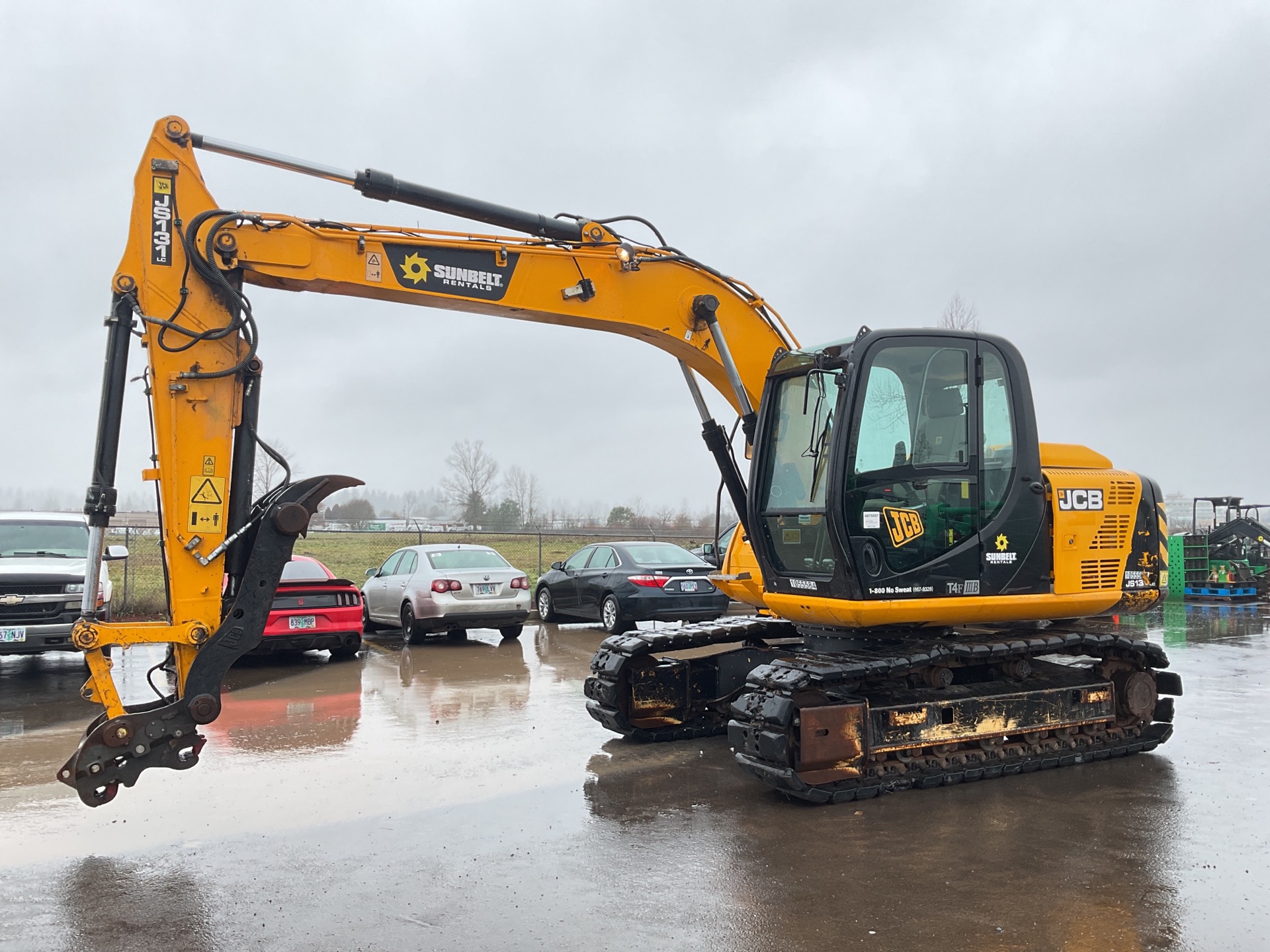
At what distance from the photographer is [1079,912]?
4676mm

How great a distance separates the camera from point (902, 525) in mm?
6734

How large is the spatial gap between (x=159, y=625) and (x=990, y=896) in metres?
4.65

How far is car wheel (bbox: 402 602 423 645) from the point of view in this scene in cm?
1457

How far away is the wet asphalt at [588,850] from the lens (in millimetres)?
4512

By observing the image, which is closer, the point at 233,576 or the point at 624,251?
the point at 233,576

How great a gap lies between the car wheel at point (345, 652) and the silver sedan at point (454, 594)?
73cm

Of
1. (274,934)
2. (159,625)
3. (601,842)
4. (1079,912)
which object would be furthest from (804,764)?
(159,625)

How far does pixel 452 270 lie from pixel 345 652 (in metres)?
8.24

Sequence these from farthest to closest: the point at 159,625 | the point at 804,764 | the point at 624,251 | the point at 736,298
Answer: the point at 736,298 → the point at 624,251 → the point at 804,764 → the point at 159,625

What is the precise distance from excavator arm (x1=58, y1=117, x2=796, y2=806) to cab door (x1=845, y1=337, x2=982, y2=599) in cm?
264

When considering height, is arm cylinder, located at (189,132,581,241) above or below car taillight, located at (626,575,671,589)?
above

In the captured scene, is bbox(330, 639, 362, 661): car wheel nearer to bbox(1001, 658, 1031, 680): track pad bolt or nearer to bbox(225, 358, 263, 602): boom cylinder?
bbox(225, 358, 263, 602): boom cylinder

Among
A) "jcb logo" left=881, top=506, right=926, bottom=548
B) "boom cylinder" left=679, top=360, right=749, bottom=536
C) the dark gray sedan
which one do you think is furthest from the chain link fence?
"jcb logo" left=881, top=506, right=926, bottom=548

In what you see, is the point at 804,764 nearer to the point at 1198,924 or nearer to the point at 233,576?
the point at 1198,924
